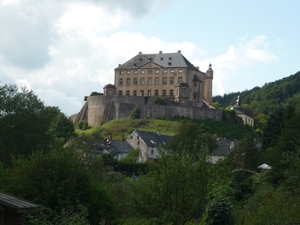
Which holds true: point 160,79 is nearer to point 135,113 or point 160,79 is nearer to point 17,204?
point 135,113

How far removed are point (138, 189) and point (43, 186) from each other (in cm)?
401

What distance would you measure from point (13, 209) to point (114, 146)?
63.0 m

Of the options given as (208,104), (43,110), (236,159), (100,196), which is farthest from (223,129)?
(100,196)

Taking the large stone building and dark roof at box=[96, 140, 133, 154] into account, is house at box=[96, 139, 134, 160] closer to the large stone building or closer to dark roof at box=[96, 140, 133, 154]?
dark roof at box=[96, 140, 133, 154]

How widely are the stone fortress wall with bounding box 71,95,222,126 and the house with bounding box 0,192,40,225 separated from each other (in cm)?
8213

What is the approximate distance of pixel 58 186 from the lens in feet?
81.8

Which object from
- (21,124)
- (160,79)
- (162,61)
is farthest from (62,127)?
(21,124)

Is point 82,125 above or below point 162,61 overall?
below

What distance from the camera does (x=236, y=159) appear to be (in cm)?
5919

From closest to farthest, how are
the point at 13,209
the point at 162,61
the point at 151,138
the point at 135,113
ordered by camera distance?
the point at 13,209, the point at 151,138, the point at 135,113, the point at 162,61

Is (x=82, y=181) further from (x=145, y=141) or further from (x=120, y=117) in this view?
(x=120, y=117)

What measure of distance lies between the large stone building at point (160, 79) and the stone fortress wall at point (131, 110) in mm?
3229

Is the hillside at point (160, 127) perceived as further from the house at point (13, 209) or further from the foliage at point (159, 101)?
the house at point (13, 209)

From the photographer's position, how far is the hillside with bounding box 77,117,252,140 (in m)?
90.9
